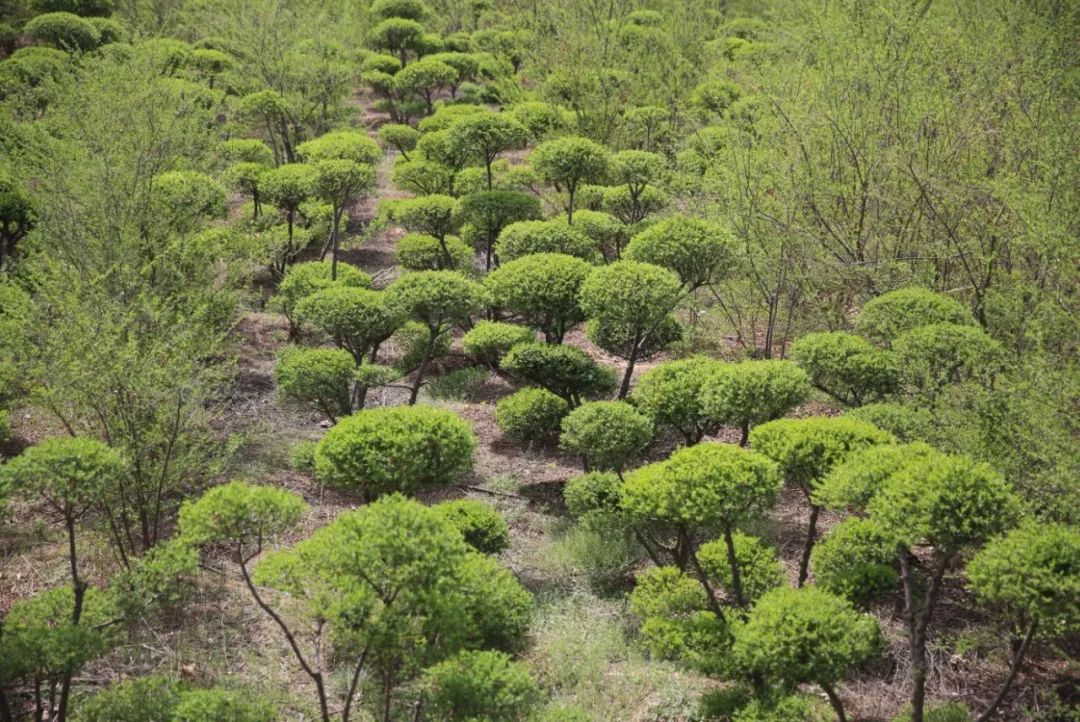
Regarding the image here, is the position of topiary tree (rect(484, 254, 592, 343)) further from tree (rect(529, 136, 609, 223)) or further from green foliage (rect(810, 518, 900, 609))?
green foliage (rect(810, 518, 900, 609))

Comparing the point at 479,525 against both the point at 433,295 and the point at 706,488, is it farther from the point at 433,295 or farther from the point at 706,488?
the point at 433,295

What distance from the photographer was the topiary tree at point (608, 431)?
8.55 meters

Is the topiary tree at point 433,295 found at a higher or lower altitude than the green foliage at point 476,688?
higher

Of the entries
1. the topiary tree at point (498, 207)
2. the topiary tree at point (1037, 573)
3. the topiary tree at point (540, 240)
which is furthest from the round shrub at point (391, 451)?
the topiary tree at point (498, 207)

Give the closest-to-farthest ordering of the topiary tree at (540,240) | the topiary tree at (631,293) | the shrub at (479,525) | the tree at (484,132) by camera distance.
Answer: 1. the shrub at (479,525)
2. the topiary tree at (631,293)
3. the topiary tree at (540,240)
4. the tree at (484,132)

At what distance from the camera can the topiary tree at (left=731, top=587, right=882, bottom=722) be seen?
5.62m

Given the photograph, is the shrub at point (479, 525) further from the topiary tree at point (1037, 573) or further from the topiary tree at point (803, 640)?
the topiary tree at point (1037, 573)

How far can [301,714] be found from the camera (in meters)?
6.59

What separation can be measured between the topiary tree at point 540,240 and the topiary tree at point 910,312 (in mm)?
4179

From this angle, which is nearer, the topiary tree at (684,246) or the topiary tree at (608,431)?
the topiary tree at (608,431)

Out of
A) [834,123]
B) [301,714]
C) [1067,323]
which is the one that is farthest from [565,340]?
[301,714]

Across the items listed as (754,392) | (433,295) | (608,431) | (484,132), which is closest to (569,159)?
(484,132)

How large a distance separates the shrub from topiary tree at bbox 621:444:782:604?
161 cm

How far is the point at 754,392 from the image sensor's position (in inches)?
324
